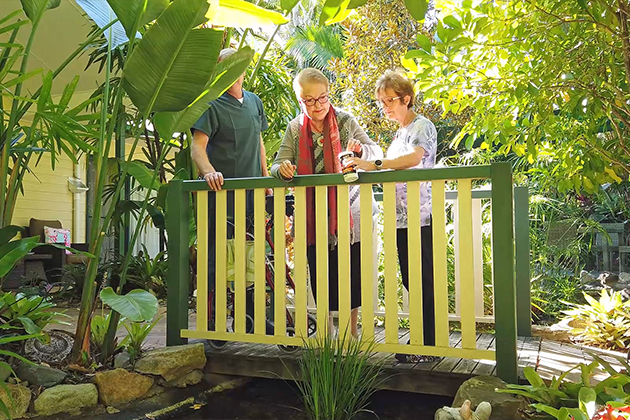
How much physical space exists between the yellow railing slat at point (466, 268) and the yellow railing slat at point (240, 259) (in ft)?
3.67

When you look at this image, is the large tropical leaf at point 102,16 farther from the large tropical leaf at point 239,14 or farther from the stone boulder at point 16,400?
the stone boulder at point 16,400

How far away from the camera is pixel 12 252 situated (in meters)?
2.28

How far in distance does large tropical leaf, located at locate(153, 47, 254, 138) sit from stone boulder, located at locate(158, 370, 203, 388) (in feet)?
4.02

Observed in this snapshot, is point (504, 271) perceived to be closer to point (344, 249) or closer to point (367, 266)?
point (367, 266)

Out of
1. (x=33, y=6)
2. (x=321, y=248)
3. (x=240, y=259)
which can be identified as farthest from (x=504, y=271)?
(x=33, y=6)

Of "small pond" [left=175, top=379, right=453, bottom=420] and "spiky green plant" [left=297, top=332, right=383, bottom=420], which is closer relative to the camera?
"spiky green plant" [left=297, top=332, right=383, bottom=420]

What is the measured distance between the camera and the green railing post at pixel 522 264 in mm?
3551

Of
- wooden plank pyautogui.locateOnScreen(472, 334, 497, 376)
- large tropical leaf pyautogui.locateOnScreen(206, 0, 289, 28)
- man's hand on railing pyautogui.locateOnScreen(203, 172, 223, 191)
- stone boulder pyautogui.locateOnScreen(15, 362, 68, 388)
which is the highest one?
large tropical leaf pyautogui.locateOnScreen(206, 0, 289, 28)

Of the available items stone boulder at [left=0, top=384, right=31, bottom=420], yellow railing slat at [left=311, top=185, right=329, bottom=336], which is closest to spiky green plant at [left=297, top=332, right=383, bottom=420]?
yellow railing slat at [left=311, top=185, right=329, bottom=336]

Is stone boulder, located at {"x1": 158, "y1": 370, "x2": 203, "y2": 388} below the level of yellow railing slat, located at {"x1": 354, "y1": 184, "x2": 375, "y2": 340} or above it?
below

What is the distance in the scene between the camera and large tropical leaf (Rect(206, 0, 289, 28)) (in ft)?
8.64

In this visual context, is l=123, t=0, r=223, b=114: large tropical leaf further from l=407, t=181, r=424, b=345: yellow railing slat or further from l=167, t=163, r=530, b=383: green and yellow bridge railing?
l=407, t=181, r=424, b=345: yellow railing slat

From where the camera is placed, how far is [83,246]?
7777mm

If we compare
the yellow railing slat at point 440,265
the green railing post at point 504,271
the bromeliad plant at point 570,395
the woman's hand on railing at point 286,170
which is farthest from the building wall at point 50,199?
the bromeliad plant at point 570,395
